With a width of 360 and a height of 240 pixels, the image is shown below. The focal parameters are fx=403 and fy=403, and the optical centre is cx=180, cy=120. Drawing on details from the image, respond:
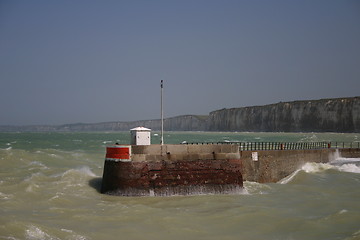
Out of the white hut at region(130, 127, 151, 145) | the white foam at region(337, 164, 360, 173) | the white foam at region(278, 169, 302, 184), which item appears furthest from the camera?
the white foam at region(337, 164, 360, 173)

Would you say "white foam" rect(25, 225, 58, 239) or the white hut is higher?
the white hut

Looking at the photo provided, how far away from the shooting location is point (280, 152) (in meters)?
30.6

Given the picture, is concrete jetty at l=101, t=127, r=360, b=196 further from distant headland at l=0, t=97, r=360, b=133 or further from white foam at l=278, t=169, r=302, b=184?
distant headland at l=0, t=97, r=360, b=133

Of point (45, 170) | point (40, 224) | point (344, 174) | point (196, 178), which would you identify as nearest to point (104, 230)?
point (40, 224)

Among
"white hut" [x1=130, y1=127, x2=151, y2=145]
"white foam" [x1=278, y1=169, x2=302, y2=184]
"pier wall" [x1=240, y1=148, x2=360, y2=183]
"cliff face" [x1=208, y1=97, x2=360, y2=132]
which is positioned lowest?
"white foam" [x1=278, y1=169, x2=302, y2=184]

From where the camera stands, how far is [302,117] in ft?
490

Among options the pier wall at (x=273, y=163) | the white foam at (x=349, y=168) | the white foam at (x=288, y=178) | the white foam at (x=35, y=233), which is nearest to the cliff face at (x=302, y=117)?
the white foam at (x=349, y=168)

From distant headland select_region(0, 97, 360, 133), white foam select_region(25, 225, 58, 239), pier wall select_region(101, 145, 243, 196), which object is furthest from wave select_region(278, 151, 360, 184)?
distant headland select_region(0, 97, 360, 133)

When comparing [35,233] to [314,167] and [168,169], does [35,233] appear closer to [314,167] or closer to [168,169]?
[168,169]

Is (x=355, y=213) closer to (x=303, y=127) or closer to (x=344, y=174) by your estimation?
(x=344, y=174)

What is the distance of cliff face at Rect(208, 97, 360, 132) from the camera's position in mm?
128913

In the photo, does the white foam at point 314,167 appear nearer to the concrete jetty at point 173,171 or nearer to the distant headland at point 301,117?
the concrete jetty at point 173,171

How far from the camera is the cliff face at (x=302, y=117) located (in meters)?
129

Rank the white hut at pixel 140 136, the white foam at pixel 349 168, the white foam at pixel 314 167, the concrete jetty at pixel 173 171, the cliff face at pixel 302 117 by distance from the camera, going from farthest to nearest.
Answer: the cliff face at pixel 302 117 < the white foam at pixel 349 168 < the white foam at pixel 314 167 < the white hut at pixel 140 136 < the concrete jetty at pixel 173 171
